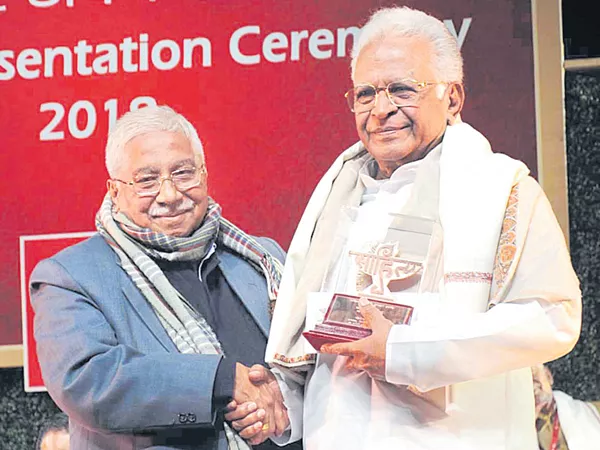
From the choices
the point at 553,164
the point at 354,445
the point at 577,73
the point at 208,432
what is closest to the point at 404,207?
the point at 354,445

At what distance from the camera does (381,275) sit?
2559 mm

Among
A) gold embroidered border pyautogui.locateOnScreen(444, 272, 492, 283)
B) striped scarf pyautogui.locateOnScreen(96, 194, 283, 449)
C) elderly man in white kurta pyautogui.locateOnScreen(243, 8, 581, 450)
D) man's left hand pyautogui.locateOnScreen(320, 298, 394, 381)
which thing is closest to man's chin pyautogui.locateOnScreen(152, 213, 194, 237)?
striped scarf pyautogui.locateOnScreen(96, 194, 283, 449)

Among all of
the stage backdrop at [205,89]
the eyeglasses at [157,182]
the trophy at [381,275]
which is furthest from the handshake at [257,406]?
the stage backdrop at [205,89]

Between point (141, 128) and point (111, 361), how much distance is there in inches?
28.6

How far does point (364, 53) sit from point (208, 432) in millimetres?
1054

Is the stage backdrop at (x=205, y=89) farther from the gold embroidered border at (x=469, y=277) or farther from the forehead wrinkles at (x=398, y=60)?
the gold embroidered border at (x=469, y=277)

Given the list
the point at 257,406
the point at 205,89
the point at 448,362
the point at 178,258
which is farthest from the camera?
the point at 205,89

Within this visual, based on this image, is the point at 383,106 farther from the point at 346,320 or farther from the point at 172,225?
the point at 172,225

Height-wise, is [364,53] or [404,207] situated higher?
[364,53]

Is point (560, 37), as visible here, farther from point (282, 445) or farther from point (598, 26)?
point (282, 445)

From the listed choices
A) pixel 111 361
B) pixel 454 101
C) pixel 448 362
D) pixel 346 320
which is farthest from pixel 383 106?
pixel 111 361

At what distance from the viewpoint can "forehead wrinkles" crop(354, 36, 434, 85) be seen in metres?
2.69

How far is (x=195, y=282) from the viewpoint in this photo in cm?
317

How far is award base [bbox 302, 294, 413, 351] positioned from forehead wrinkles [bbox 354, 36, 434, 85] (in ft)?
1.82
